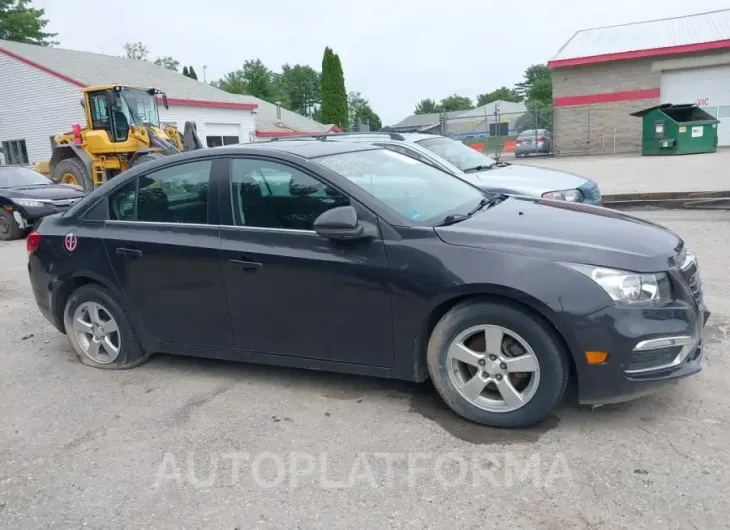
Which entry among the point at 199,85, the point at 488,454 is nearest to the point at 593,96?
the point at 199,85

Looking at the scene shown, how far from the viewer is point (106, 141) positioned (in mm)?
16656

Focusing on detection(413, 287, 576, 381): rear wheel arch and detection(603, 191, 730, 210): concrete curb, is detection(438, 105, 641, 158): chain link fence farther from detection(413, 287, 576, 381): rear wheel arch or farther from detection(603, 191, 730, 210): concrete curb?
detection(413, 287, 576, 381): rear wheel arch

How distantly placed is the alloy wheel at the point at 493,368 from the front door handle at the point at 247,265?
131cm

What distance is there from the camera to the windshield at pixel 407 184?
149 inches

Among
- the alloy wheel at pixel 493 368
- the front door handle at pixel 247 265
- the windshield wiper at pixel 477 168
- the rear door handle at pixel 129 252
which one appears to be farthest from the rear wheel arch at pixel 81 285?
the windshield wiper at pixel 477 168

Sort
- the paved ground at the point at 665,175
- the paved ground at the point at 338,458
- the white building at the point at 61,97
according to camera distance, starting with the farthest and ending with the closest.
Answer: the white building at the point at 61,97, the paved ground at the point at 665,175, the paved ground at the point at 338,458

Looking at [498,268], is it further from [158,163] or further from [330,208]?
[158,163]

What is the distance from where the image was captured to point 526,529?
8.42ft

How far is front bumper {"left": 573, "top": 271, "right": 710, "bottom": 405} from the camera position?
121 inches

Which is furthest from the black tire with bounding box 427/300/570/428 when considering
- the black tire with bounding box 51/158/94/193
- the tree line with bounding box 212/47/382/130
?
the tree line with bounding box 212/47/382/130

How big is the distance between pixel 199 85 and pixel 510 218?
3369cm

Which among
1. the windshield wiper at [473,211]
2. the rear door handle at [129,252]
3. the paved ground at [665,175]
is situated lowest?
the paved ground at [665,175]

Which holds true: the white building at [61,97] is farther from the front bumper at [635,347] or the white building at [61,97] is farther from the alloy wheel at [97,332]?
the front bumper at [635,347]
